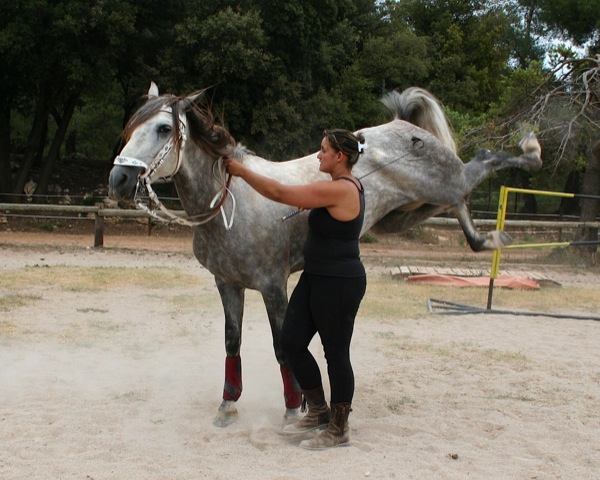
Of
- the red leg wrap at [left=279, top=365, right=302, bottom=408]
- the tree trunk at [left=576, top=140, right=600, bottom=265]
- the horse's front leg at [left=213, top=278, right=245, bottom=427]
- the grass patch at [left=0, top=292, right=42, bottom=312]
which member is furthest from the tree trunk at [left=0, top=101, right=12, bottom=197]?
the red leg wrap at [left=279, top=365, right=302, bottom=408]

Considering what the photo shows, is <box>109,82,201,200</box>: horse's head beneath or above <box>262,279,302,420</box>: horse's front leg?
above

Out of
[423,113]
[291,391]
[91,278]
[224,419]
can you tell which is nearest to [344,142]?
[423,113]

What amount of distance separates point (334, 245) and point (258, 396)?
1684mm

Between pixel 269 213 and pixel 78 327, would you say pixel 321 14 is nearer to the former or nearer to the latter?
pixel 78 327

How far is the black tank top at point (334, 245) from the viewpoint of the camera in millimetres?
3537

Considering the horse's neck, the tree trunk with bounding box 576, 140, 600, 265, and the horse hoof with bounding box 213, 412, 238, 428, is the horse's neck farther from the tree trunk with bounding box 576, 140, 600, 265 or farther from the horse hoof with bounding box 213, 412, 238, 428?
the tree trunk with bounding box 576, 140, 600, 265

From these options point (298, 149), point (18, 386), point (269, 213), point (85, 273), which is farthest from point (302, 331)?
point (298, 149)

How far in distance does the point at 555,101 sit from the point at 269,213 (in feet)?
34.2

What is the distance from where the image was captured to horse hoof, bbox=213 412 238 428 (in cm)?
413

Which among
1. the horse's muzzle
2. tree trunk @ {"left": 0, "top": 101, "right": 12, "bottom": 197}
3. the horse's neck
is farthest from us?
tree trunk @ {"left": 0, "top": 101, "right": 12, "bottom": 197}

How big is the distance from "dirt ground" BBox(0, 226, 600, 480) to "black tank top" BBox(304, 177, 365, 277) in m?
1.03

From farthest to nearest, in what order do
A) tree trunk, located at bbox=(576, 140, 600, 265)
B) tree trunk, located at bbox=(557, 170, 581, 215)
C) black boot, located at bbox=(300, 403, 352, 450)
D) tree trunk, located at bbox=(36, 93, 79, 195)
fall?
1. tree trunk, located at bbox=(557, 170, 581, 215)
2. tree trunk, located at bbox=(36, 93, 79, 195)
3. tree trunk, located at bbox=(576, 140, 600, 265)
4. black boot, located at bbox=(300, 403, 352, 450)

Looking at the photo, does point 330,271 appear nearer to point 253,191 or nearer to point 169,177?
point 253,191

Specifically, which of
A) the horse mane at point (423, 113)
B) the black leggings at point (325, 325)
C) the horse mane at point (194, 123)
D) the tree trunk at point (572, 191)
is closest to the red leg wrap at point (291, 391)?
the black leggings at point (325, 325)
